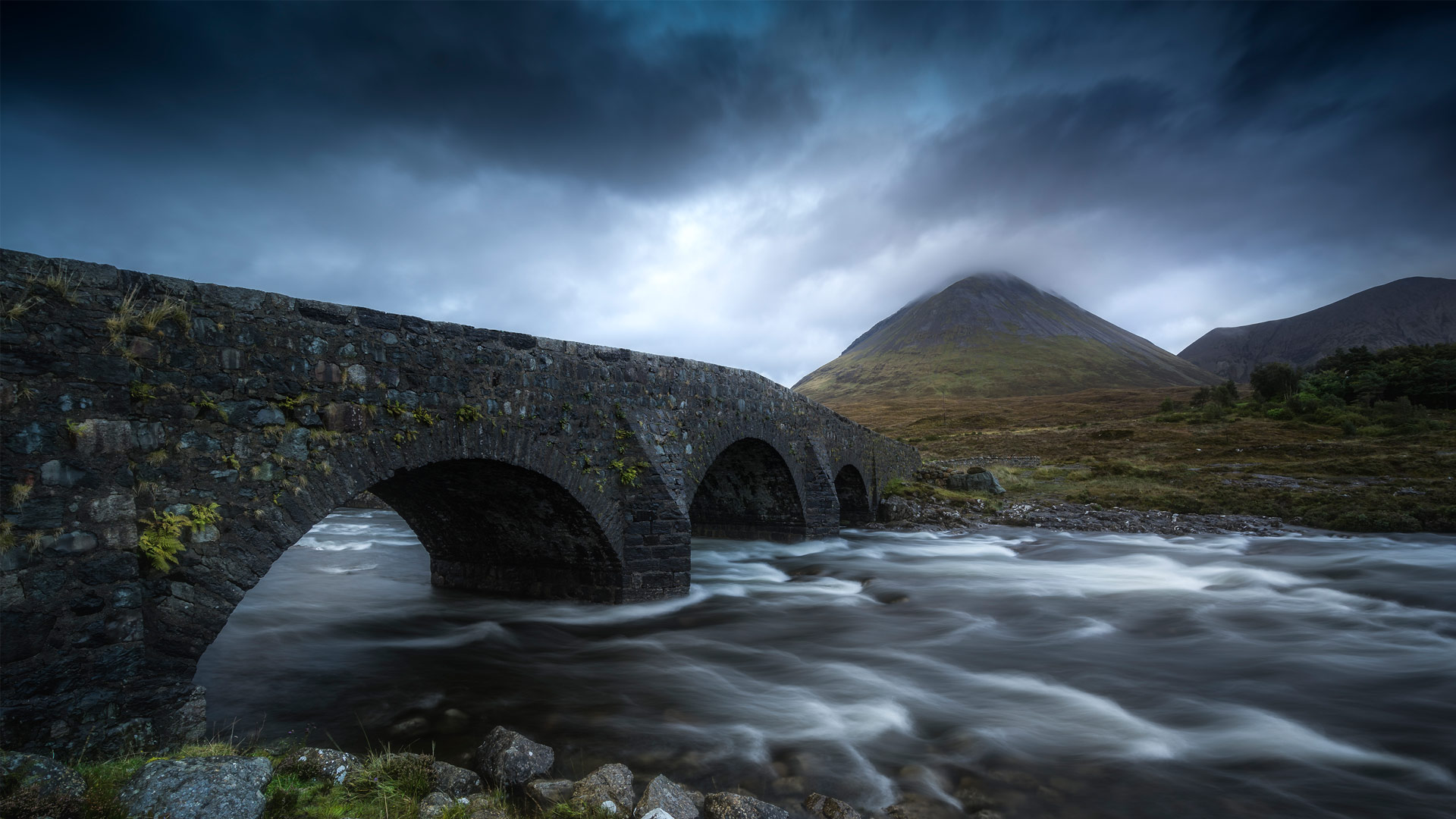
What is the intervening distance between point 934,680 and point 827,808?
3765mm

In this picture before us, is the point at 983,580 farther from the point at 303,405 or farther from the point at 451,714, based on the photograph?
the point at 303,405

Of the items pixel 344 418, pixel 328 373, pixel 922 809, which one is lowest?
pixel 922 809

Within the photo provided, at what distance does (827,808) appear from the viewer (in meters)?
4.47

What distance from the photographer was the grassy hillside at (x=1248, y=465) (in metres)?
19.3

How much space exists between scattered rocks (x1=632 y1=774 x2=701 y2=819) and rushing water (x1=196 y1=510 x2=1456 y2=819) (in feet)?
3.53

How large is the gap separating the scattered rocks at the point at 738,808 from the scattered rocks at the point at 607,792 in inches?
19.1

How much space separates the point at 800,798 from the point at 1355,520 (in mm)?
20860

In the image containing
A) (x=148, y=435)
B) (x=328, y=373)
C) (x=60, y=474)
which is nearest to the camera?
(x=60, y=474)

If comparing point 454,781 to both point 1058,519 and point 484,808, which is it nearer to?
point 484,808

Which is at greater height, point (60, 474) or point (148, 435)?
point (148, 435)

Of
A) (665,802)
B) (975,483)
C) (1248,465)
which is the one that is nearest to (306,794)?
(665,802)

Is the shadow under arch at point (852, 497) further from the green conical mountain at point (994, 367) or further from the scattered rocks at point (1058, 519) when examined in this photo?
the green conical mountain at point (994, 367)

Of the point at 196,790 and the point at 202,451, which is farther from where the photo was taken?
the point at 202,451

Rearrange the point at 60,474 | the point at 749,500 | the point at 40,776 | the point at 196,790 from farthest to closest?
the point at 749,500
the point at 60,474
the point at 196,790
the point at 40,776
